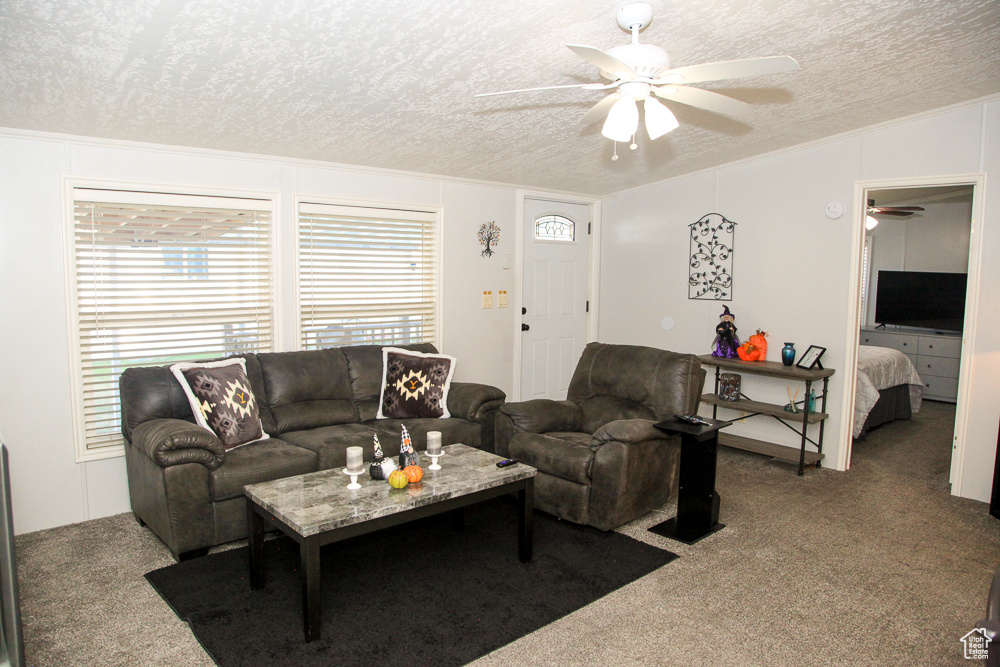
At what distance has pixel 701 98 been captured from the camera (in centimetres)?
256

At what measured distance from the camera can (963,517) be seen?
144 inches

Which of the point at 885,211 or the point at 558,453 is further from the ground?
the point at 885,211

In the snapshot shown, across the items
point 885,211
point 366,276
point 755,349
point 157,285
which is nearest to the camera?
point 157,285

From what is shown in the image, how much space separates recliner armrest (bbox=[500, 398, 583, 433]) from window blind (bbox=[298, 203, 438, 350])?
1.48 metres

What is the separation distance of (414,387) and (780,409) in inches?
Result: 112

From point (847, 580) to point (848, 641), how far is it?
0.56 metres

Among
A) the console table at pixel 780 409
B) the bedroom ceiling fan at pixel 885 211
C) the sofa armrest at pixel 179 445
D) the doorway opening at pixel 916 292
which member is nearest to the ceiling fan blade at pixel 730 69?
the console table at pixel 780 409

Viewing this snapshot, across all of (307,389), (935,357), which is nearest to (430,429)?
(307,389)

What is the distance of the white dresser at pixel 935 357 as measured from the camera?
22.5ft

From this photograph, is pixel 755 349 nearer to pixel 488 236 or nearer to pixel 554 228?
pixel 554 228

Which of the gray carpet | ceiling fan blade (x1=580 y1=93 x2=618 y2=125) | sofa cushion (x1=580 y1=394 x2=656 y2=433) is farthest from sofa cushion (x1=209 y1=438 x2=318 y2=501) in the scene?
ceiling fan blade (x1=580 y1=93 x2=618 y2=125)

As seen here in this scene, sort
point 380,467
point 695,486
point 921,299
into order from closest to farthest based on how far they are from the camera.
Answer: point 380,467
point 695,486
point 921,299

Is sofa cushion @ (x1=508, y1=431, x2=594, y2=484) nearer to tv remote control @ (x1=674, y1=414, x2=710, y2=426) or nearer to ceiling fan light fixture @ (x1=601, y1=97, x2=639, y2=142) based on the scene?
tv remote control @ (x1=674, y1=414, x2=710, y2=426)

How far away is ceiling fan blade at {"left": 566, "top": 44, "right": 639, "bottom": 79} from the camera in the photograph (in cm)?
196
